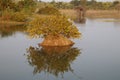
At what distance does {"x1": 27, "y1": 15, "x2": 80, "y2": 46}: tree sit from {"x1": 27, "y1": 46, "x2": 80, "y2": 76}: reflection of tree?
1.32m

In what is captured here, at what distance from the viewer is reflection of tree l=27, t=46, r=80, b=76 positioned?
2230 cm

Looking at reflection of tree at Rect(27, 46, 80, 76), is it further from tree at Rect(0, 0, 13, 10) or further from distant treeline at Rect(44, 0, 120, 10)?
distant treeline at Rect(44, 0, 120, 10)

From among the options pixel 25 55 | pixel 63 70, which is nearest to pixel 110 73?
pixel 63 70

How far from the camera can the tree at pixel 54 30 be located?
3106 centimetres

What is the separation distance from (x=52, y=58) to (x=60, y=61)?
3.57 ft

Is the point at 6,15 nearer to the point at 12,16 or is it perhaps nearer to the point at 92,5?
the point at 12,16

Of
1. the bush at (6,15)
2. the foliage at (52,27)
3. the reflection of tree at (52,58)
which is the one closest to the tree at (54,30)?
the foliage at (52,27)

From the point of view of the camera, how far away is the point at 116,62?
79.3ft

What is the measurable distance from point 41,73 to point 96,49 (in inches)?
387

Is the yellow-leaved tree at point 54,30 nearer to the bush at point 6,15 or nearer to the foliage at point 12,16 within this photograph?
the foliage at point 12,16

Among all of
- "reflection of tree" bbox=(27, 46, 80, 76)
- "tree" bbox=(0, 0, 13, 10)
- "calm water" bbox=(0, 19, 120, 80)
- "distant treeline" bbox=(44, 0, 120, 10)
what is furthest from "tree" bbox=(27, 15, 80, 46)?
"distant treeline" bbox=(44, 0, 120, 10)

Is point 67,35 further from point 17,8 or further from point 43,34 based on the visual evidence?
point 17,8

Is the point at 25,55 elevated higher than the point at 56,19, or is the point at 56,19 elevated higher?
the point at 56,19

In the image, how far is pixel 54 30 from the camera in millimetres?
30859
